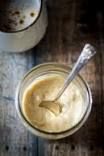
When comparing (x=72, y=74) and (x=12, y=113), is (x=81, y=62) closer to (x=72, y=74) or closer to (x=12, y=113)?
(x=72, y=74)

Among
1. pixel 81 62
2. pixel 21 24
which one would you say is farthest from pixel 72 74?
pixel 21 24

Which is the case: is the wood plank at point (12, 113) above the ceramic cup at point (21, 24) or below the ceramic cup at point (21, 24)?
below

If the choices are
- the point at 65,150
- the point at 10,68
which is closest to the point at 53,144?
the point at 65,150

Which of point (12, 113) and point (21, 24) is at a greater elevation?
point (21, 24)

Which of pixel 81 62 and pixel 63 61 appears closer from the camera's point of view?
pixel 81 62

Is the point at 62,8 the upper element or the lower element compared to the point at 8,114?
upper

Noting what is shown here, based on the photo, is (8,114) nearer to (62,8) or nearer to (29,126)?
(29,126)
